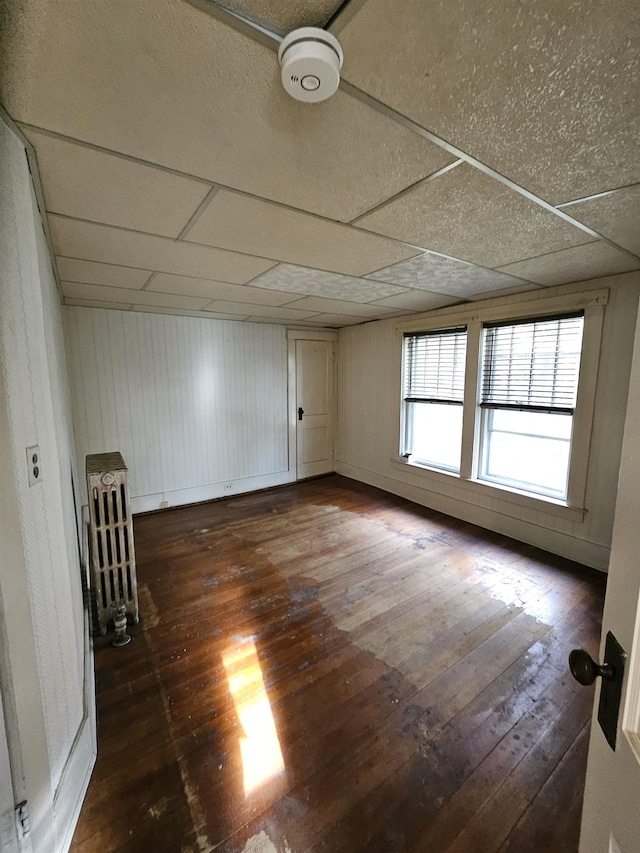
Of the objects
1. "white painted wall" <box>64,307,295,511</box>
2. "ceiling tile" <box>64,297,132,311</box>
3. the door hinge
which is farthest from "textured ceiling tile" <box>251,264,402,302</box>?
the door hinge

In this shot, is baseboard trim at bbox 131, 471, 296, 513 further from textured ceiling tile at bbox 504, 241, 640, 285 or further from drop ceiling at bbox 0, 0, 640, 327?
textured ceiling tile at bbox 504, 241, 640, 285

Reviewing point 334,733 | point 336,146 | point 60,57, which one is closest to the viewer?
point 60,57

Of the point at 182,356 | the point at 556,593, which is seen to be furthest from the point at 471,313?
the point at 182,356

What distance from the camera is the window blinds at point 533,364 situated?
2.91m

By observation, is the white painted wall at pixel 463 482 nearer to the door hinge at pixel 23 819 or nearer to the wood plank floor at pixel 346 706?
the wood plank floor at pixel 346 706

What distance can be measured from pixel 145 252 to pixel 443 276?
210cm

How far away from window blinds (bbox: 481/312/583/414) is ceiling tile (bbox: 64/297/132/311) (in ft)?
12.3

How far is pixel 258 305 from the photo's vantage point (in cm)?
364

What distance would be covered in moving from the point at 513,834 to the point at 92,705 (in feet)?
5.94

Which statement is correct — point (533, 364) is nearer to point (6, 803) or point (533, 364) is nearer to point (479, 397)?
point (479, 397)

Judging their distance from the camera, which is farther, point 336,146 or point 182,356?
point 182,356

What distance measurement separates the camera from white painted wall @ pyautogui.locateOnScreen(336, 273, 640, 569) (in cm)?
265

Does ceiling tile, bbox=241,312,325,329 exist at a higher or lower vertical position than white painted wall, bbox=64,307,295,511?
higher

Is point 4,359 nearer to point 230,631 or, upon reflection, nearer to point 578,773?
point 230,631
